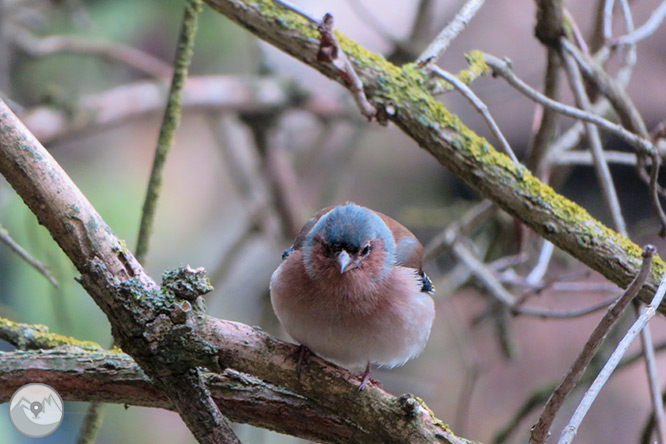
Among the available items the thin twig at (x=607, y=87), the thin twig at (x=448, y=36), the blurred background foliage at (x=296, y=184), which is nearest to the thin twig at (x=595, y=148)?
the thin twig at (x=607, y=87)

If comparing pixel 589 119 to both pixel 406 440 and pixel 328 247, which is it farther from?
pixel 406 440

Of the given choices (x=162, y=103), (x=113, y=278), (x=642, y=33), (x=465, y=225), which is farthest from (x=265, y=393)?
(x=162, y=103)

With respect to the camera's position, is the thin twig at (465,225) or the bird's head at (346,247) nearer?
the bird's head at (346,247)

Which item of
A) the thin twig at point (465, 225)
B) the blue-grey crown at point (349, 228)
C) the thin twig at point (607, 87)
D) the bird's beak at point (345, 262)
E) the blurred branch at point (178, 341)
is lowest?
the blurred branch at point (178, 341)

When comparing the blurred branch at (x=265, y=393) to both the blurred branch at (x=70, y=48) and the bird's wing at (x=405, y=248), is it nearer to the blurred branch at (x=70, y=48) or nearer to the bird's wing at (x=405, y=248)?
the bird's wing at (x=405, y=248)

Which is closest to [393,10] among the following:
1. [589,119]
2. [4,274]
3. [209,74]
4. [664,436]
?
[209,74]

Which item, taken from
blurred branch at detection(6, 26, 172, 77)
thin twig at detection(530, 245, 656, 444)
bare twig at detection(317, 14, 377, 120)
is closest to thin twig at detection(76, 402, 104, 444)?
bare twig at detection(317, 14, 377, 120)

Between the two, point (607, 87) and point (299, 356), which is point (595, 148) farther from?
point (299, 356)

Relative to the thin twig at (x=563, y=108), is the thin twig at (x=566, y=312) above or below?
below
